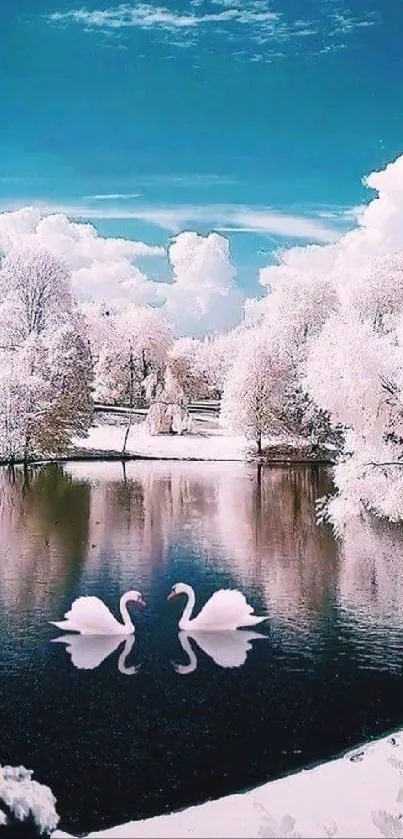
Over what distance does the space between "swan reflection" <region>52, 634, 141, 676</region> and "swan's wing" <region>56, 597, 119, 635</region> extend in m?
0.04

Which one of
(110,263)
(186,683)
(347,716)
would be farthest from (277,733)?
(110,263)

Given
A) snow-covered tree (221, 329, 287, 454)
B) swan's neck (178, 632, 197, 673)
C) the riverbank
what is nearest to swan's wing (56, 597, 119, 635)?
swan's neck (178, 632, 197, 673)

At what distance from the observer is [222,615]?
471 cm

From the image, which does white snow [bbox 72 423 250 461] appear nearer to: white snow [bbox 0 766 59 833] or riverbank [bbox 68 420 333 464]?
riverbank [bbox 68 420 333 464]

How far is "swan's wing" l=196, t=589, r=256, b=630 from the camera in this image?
15.3 feet

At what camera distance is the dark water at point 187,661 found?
3.21 meters

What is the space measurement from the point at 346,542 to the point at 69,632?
2.63m

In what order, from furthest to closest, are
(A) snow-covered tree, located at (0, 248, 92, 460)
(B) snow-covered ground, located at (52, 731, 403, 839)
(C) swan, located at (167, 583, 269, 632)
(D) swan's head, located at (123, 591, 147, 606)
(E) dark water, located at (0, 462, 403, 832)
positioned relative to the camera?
(A) snow-covered tree, located at (0, 248, 92, 460), (D) swan's head, located at (123, 591, 147, 606), (C) swan, located at (167, 583, 269, 632), (E) dark water, located at (0, 462, 403, 832), (B) snow-covered ground, located at (52, 731, 403, 839)

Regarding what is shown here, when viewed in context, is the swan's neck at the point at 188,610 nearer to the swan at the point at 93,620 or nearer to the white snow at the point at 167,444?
the swan at the point at 93,620

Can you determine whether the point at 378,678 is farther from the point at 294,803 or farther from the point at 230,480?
the point at 230,480

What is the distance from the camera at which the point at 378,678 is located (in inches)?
155

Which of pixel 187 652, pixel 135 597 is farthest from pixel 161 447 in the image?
pixel 187 652

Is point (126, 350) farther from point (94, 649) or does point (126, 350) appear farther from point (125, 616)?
point (94, 649)

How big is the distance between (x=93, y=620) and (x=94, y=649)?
0.20 m
